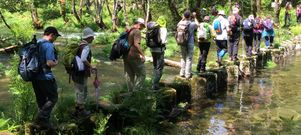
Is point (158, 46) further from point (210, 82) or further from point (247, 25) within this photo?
point (247, 25)

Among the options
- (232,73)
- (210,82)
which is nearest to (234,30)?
(232,73)

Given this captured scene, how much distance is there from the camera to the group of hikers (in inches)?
240

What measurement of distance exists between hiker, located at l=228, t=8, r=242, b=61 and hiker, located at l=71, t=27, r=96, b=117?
734cm

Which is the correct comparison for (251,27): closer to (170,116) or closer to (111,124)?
(170,116)

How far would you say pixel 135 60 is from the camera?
27.1 ft

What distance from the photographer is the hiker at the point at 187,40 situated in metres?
9.80

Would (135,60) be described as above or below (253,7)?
below

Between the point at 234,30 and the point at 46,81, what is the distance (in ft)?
28.6

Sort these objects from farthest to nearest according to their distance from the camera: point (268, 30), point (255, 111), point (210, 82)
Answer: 1. point (268, 30)
2. point (210, 82)
3. point (255, 111)

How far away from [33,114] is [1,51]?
1148cm

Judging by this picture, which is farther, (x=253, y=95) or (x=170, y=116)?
(x=253, y=95)

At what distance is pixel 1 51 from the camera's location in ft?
56.3

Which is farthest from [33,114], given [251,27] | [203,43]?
[251,27]

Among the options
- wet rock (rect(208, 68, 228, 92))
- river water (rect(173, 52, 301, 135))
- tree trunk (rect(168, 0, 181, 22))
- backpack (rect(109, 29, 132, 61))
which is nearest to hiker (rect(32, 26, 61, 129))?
backpack (rect(109, 29, 132, 61))
